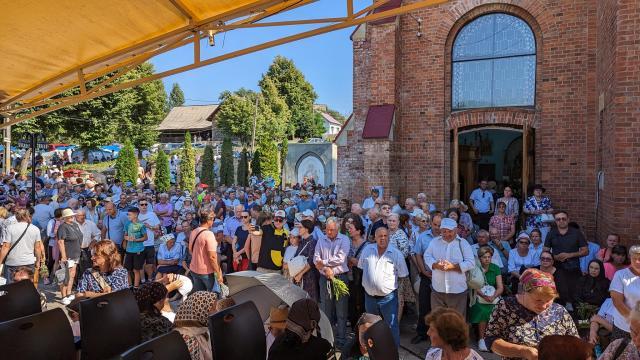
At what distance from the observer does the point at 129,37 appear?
4633 mm

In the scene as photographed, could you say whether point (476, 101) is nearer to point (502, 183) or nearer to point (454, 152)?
point (454, 152)

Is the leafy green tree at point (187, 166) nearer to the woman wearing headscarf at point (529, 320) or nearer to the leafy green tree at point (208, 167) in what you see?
the leafy green tree at point (208, 167)

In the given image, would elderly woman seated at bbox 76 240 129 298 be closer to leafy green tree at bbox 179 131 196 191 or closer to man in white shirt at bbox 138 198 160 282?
man in white shirt at bbox 138 198 160 282

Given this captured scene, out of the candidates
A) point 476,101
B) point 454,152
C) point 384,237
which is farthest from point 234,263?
Result: point 476,101

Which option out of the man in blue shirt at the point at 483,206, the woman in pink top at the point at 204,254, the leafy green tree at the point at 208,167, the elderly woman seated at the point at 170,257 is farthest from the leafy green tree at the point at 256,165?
the woman in pink top at the point at 204,254

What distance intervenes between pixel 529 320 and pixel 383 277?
8.40 feet

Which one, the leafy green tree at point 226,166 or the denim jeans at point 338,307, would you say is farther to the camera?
the leafy green tree at point 226,166

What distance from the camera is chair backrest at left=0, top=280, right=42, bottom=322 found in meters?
4.64

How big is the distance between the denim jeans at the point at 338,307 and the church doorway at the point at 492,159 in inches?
242

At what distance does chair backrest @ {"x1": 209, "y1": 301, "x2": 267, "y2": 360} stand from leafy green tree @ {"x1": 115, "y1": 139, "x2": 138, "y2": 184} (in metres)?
29.4

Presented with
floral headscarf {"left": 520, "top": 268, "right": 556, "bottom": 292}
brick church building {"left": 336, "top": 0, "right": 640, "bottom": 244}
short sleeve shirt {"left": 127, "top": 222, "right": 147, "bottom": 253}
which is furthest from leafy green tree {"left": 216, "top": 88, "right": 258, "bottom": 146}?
floral headscarf {"left": 520, "top": 268, "right": 556, "bottom": 292}

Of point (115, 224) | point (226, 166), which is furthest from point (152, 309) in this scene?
point (226, 166)

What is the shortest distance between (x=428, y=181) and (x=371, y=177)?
59.4 inches

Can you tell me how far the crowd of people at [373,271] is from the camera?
3574 millimetres
